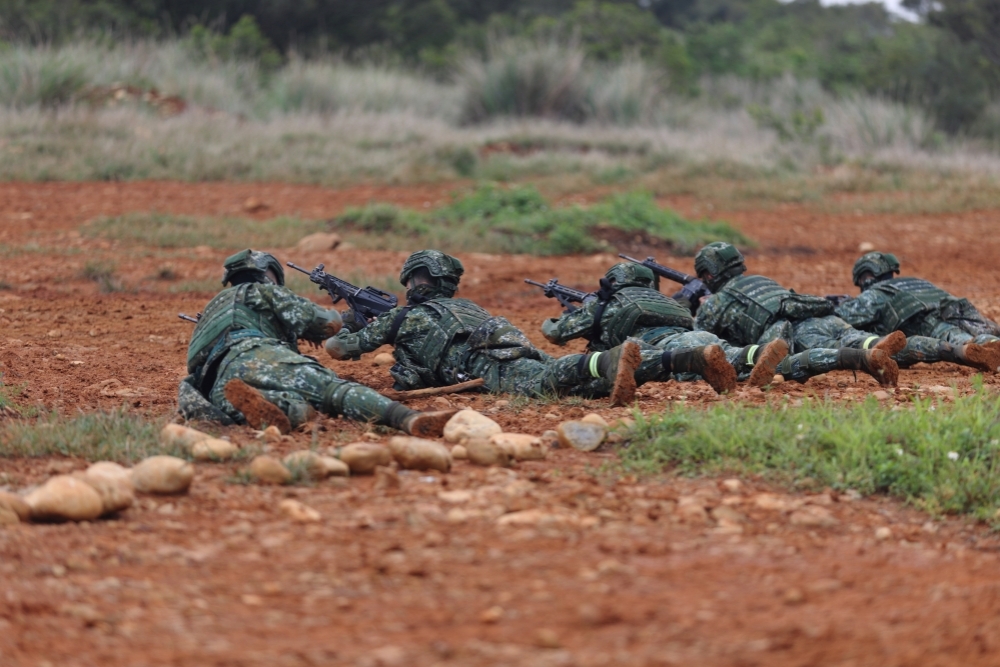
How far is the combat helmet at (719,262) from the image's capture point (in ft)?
27.7

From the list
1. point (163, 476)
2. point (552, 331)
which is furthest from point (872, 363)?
point (163, 476)

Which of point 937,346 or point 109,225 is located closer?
point 937,346

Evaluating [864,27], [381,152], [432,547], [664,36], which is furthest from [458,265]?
[864,27]

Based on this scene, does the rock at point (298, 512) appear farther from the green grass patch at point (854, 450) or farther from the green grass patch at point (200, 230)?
the green grass patch at point (200, 230)

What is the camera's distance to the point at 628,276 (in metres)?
7.65

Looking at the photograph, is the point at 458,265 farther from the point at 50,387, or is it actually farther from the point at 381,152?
the point at 381,152

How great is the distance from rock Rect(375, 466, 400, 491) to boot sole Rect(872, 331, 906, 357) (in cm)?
328

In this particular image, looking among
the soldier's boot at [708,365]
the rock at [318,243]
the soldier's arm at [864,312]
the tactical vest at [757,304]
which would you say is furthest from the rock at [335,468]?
the rock at [318,243]

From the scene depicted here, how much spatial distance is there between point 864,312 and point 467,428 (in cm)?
380

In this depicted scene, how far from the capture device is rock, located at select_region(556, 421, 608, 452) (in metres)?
5.45

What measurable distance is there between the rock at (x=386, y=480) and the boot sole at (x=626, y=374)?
1.62 meters

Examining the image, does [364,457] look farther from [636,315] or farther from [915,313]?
[915,313]

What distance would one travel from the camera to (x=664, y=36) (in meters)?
28.7

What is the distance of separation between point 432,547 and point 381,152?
45.4ft
